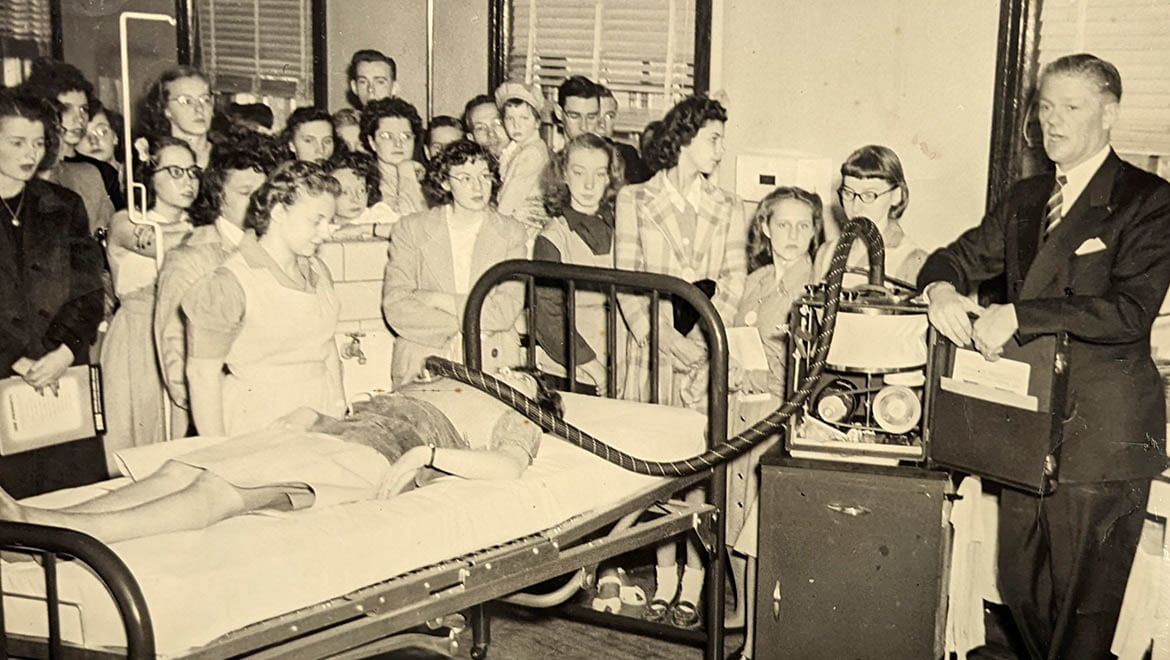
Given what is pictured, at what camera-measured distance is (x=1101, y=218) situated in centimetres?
334

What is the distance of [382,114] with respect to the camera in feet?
15.2

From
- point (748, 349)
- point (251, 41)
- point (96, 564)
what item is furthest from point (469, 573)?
point (251, 41)

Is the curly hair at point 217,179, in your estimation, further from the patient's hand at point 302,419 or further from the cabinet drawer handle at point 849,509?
the cabinet drawer handle at point 849,509

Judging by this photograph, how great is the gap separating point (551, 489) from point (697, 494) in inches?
53.9

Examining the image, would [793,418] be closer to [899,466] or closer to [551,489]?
[899,466]

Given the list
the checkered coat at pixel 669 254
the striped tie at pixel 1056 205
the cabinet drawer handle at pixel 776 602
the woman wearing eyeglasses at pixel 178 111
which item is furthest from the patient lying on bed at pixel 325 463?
the woman wearing eyeglasses at pixel 178 111

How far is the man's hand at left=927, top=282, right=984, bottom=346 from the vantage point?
3227 mm

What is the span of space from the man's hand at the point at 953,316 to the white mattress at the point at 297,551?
93 cm

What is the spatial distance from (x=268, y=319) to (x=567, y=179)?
136 centimetres

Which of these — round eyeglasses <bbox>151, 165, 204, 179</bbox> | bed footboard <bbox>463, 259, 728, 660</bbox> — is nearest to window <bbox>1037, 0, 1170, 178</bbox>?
bed footboard <bbox>463, 259, 728, 660</bbox>

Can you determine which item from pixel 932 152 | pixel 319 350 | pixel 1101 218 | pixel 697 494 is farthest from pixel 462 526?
pixel 932 152

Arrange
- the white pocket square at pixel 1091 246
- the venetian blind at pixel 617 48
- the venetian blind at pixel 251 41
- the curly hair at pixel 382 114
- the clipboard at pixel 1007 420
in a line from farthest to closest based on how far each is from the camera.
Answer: the venetian blind at pixel 251 41 → the curly hair at pixel 382 114 → the venetian blind at pixel 617 48 → the white pocket square at pixel 1091 246 → the clipboard at pixel 1007 420

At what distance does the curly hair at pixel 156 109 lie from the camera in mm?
4297

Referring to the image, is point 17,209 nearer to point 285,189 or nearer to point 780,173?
point 285,189
